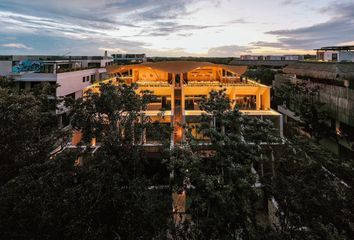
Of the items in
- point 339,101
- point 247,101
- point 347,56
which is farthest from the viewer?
point 347,56

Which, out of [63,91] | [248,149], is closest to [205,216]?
[248,149]

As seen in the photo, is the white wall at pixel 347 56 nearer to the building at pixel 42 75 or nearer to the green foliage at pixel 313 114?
the green foliage at pixel 313 114

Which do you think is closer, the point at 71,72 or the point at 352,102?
the point at 352,102

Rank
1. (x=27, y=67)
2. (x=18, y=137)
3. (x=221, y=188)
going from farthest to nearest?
(x=27, y=67), (x=18, y=137), (x=221, y=188)

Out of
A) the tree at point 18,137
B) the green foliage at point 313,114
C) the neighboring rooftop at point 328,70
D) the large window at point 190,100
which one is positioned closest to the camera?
the tree at point 18,137

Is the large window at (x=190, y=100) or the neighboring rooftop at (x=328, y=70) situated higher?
the neighboring rooftop at (x=328, y=70)

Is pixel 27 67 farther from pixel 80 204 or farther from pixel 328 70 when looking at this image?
pixel 328 70

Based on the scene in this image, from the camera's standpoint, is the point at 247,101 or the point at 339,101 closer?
the point at 339,101

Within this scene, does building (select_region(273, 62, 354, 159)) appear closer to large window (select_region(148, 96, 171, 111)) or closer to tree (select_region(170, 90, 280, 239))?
tree (select_region(170, 90, 280, 239))

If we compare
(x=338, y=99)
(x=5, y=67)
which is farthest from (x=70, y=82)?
(x=338, y=99)

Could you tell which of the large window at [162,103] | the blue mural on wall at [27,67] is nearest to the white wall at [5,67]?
the blue mural on wall at [27,67]

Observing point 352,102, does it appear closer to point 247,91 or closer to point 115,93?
point 247,91
